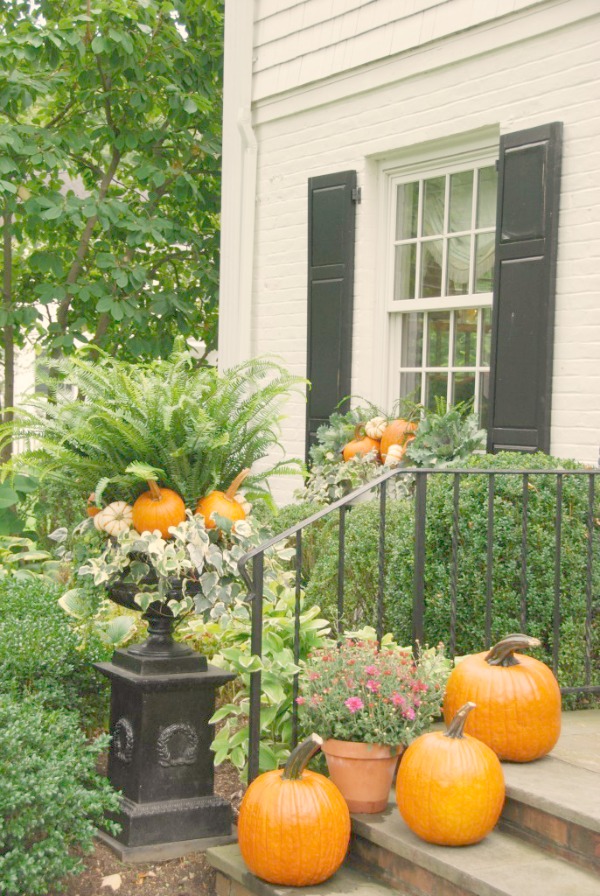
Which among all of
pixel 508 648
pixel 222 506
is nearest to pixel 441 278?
pixel 222 506

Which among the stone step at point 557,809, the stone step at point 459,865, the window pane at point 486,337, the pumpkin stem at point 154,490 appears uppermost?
the window pane at point 486,337

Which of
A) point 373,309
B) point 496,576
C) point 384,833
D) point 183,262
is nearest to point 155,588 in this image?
point 384,833

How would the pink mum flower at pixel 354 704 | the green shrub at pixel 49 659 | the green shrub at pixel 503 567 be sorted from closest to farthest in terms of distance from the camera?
the pink mum flower at pixel 354 704
the green shrub at pixel 49 659
the green shrub at pixel 503 567

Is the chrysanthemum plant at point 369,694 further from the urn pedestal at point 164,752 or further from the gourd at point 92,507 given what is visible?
the gourd at point 92,507

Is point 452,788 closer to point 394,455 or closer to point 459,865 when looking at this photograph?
point 459,865

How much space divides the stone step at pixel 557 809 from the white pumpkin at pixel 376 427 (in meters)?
2.60

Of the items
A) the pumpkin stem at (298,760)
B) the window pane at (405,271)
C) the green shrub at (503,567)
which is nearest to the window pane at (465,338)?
the window pane at (405,271)

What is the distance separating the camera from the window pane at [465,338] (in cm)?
568

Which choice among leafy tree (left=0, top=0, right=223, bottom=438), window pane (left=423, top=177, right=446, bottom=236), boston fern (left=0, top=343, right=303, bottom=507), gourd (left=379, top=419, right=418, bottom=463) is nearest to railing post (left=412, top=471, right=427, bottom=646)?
boston fern (left=0, top=343, right=303, bottom=507)

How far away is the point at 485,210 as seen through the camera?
5598mm

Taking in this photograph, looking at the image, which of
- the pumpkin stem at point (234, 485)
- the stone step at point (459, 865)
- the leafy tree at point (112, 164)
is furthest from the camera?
the leafy tree at point (112, 164)

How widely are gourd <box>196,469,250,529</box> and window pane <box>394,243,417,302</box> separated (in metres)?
2.75

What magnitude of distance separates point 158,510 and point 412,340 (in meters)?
2.96

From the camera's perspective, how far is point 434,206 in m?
5.87
